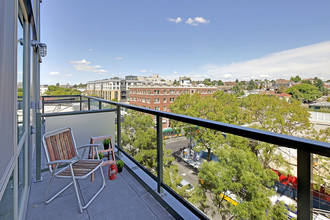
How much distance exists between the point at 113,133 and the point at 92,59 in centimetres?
6738

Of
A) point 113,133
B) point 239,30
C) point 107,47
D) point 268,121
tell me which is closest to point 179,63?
point 239,30

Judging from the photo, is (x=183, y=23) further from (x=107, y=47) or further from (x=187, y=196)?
(x=187, y=196)

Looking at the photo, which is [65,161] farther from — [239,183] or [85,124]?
[239,183]

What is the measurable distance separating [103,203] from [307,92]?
209 ft

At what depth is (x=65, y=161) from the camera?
74.3 inches

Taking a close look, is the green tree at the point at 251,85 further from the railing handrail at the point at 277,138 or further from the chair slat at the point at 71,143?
the railing handrail at the point at 277,138

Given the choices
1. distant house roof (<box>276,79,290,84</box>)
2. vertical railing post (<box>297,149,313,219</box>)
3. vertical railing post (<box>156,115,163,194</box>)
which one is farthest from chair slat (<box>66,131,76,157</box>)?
distant house roof (<box>276,79,290,84</box>)

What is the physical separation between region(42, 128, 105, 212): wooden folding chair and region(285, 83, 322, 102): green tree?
2326 inches

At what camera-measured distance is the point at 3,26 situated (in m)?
0.95

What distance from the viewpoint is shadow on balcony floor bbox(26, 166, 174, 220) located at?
1.82 metres

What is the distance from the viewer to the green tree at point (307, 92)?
48594mm

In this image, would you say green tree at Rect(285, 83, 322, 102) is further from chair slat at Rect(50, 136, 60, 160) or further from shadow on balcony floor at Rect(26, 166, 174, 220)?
chair slat at Rect(50, 136, 60, 160)

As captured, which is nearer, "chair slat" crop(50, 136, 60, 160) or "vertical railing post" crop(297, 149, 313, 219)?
"vertical railing post" crop(297, 149, 313, 219)

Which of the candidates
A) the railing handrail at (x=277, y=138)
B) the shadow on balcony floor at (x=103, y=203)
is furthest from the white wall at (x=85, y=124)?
the railing handrail at (x=277, y=138)
